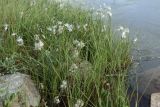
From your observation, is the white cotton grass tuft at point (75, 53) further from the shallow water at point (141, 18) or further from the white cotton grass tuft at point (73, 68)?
the shallow water at point (141, 18)

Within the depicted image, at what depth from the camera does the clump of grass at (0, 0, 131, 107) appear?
416 centimetres

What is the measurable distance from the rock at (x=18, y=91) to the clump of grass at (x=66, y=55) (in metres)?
0.16

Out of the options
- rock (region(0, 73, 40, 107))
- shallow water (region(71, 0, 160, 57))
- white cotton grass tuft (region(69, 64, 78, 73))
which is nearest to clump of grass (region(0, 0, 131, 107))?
white cotton grass tuft (region(69, 64, 78, 73))

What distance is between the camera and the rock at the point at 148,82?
4.63 metres

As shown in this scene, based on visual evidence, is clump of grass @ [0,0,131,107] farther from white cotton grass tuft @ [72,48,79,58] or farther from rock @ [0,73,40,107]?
rock @ [0,73,40,107]

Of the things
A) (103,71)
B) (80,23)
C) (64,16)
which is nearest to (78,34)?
(80,23)

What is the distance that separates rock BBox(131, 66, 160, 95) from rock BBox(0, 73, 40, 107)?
1.27 m

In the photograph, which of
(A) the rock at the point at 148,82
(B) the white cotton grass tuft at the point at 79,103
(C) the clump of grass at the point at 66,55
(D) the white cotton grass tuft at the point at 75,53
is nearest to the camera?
(B) the white cotton grass tuft at the point at 79,103

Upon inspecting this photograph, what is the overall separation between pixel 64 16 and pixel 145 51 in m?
1.36

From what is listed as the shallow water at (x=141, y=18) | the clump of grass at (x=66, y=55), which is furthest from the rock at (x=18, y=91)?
the shallow water at (x=141, y=18)

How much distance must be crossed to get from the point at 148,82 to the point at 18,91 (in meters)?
1.74

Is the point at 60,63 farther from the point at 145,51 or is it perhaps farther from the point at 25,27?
the point at 145,51

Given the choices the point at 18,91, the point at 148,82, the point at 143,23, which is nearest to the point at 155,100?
the point at 148,82

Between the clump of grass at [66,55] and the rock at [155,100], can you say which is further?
the clump of grass at [66,55]
